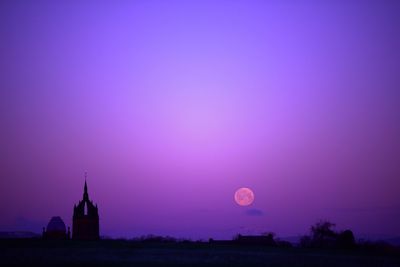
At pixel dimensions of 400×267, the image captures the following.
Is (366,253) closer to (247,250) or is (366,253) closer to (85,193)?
(247,250)

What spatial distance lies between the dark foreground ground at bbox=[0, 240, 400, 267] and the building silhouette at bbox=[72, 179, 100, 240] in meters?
31.6

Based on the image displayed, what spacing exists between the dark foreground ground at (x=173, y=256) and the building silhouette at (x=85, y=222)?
3160 centimetres

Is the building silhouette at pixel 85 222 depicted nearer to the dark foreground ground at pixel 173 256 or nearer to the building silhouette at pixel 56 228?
the building silhouette at pixel 56 228

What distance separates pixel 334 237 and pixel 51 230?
6042 cm

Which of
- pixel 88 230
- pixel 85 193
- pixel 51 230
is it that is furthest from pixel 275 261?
pixel 51 230

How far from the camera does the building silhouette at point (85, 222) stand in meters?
97.4

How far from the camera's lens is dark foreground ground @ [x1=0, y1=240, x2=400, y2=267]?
51562 mm

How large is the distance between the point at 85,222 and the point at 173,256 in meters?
45.3

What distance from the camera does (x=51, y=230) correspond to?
107438 mm

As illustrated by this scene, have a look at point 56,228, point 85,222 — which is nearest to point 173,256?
point 85,222

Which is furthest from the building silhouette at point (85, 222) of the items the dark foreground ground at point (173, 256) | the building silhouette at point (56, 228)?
the dark foreground ground at point (173, 256)

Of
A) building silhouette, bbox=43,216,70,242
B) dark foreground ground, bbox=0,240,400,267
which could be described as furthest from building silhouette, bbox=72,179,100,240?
dark foreground ground, bbox=0,240,400,267

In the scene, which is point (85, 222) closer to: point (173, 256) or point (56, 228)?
point (56, 228)

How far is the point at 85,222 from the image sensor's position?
322 ft
